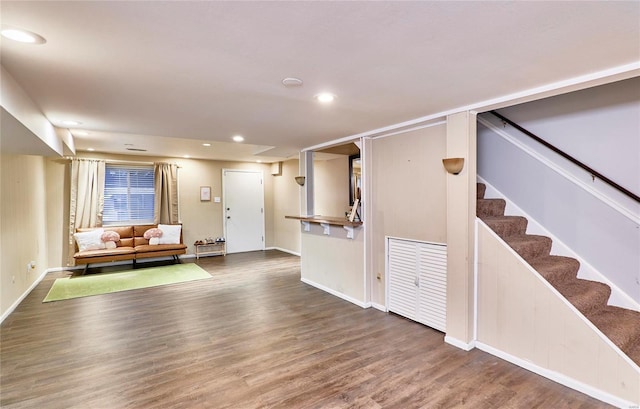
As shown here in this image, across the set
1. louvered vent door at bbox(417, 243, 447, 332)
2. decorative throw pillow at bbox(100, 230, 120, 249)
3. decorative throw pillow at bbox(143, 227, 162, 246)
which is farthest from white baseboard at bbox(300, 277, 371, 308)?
decorative throw pillow at bbox(100, 230, 120, 249)

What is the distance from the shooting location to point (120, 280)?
5.34 meters

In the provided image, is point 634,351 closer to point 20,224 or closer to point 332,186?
point 332,186

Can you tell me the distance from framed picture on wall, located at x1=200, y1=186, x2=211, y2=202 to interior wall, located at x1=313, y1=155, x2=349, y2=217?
9.24 feet

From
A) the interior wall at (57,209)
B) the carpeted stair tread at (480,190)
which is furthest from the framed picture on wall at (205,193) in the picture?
the carpeted stair tread at (480,190)

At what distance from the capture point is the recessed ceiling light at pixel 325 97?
97.1 inches

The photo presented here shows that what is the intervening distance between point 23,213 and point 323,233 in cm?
431

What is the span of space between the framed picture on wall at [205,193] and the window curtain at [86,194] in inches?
77.7

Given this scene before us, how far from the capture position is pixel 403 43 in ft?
5.41

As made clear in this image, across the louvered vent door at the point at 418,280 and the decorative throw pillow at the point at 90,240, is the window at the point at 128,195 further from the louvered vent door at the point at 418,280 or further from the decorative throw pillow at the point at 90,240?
the louvered vent door at the point at 418,280

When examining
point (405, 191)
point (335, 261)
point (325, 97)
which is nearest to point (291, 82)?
point (325, 97)

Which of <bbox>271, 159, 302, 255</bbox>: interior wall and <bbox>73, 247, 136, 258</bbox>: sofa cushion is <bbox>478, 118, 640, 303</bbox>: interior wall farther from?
<bbox>73, 247, 136, 258</bbox>: sofa cushion

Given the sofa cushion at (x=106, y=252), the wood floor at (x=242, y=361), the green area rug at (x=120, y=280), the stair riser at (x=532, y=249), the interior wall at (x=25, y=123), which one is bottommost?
the wood floor at (x=242, y=361)

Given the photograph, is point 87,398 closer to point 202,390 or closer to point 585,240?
point 202,390

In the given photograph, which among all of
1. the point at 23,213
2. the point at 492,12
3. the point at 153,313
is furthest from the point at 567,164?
A: the point at 23,213
